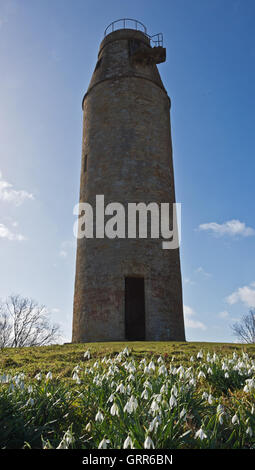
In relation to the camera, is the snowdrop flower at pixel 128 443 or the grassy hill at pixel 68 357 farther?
the grassy hill at pixel 68 357

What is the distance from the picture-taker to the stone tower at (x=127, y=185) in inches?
629

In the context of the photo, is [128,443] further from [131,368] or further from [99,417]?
[131,368]

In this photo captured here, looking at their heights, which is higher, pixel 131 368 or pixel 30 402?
pixel 131 368

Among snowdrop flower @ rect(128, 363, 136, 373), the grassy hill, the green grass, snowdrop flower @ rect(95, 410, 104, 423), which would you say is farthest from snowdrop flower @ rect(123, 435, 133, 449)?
the grassy hill

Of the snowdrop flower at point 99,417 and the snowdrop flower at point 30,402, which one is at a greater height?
the snowdrop flower at point 30,402

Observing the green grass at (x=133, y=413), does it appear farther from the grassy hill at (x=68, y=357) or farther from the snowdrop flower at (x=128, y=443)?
the grassy hill at (x=68, y=357)

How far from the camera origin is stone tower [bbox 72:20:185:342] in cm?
1598

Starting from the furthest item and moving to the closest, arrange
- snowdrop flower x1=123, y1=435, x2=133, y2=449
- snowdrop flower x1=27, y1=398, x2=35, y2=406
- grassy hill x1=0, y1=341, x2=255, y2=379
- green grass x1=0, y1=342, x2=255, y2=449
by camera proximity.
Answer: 1. grassy hill x1=0, y1=341, x2=255, y2=379
2. snowdrop flower x1=27, y1=398, x2=35, y2=406
3. green grass x1=0, y1=342, x2=255, y2=449
4. snowdrop flower x1=123, y1=435, x2=133, y2=449

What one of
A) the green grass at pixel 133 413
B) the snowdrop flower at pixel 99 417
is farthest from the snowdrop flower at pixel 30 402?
the snowdrop flower at pixel 99 417

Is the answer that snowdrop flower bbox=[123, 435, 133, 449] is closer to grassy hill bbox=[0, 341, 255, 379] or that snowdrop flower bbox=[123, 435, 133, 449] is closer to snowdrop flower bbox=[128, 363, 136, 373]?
snowdrop flower bbox=[128, 363, 136, 373]

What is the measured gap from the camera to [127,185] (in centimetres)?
1723

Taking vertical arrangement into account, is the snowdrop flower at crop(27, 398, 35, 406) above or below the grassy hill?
below

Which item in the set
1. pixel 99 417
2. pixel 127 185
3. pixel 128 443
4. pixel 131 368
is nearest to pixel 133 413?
pixel 99 417

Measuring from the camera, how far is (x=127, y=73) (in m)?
19.5
